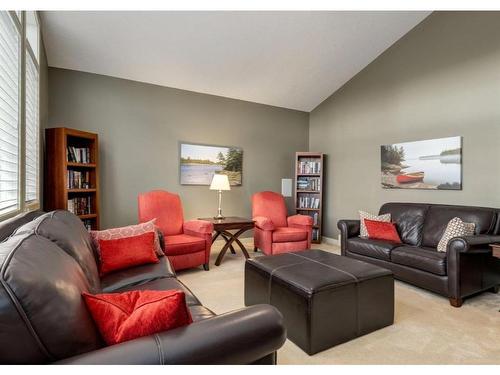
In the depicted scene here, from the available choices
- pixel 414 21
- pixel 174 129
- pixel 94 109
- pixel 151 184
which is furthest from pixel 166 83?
pixel 414 21

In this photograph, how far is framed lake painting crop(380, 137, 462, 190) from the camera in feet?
11.0

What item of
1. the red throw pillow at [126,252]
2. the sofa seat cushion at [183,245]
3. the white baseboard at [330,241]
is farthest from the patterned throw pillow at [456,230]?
the red throw pillow at [126,252]

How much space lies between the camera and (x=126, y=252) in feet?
6.89

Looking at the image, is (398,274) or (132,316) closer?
(132,316)

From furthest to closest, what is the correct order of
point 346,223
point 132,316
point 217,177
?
point 217,177 → point 346,223 → point 132,316

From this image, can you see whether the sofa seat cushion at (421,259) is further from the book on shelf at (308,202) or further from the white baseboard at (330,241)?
the book on shelf at (308,202)

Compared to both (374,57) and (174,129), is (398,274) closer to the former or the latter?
(374,57)

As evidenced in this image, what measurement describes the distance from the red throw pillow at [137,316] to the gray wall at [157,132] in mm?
3207

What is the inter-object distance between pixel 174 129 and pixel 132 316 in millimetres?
3689

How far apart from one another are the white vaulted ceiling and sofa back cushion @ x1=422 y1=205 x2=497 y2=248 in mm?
2504

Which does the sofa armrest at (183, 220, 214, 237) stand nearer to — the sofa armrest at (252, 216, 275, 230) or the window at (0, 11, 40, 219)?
the sofa armrest at (252, 216, 275, 230)

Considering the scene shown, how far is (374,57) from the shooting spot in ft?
14.0

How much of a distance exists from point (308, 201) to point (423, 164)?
204 centimetres

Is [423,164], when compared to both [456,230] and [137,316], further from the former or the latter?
[137,316]
